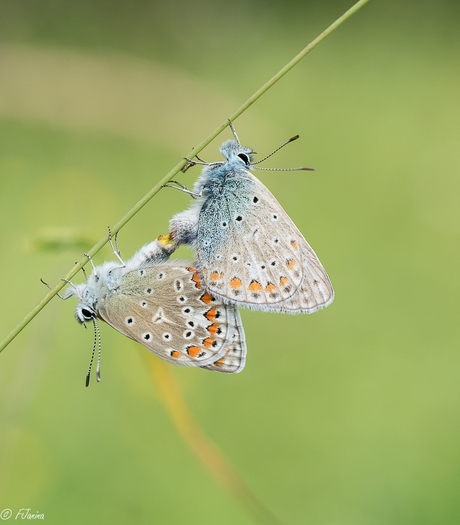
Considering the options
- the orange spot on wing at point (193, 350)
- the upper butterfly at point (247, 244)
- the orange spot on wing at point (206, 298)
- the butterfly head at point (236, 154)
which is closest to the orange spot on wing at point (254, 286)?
the upper butterfly at point (247, 244)

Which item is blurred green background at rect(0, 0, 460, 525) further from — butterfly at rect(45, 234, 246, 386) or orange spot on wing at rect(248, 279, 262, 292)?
orange spot on wing at rect(248, 279, 262, 292)

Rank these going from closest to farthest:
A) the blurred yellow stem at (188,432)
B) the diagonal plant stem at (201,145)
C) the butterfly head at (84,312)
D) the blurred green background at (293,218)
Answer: the diagonal plant stem at (201,145)
the butterfly head at (84,312)
the blurred yellow stem at (188,432)
the blurred green background at (293,218)

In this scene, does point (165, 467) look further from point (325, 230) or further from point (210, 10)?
point (210, 10)

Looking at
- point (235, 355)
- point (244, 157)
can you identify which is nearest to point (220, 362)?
point (235, 355)

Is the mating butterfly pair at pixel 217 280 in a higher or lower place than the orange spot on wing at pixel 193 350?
higher

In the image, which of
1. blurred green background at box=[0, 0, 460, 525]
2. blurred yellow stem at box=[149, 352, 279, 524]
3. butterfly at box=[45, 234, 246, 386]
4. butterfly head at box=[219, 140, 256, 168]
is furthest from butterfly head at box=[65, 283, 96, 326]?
butterfly head at box=[219, 140, 256, 168]

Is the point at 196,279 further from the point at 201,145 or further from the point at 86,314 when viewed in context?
the point at 201,145

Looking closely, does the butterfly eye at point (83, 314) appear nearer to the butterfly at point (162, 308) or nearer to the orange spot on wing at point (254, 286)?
the butterfly at point (162, 308)

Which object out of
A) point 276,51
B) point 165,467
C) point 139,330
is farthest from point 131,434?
point 276,51
